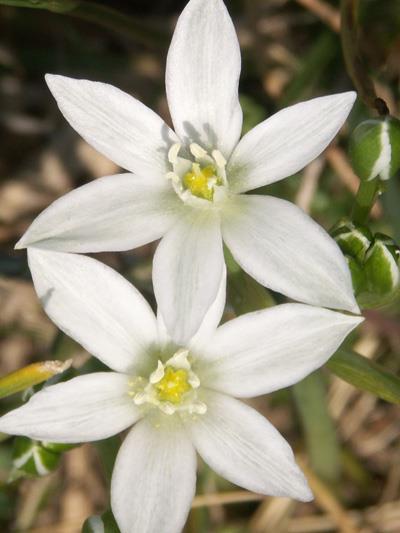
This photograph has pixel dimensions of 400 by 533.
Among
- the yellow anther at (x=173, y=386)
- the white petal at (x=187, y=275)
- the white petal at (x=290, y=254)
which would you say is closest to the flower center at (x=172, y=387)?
the yellow anther at (x=173, y=386)

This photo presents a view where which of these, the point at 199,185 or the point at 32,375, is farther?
the point at 199,185

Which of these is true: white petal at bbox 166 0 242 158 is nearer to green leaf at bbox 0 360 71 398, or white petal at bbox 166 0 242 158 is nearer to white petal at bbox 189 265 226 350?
white petal at bbox 189 265 226 350

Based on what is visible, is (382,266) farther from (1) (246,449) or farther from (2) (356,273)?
(1) (246,449)

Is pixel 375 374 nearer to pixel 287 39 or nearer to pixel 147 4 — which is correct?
pixel 287 39

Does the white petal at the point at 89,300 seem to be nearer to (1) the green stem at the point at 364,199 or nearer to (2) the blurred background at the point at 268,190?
(1) the green stem at the point at 364,199

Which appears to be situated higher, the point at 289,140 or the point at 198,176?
the point at 289,140

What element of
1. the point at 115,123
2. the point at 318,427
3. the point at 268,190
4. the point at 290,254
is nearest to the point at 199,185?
the point at 115,123
